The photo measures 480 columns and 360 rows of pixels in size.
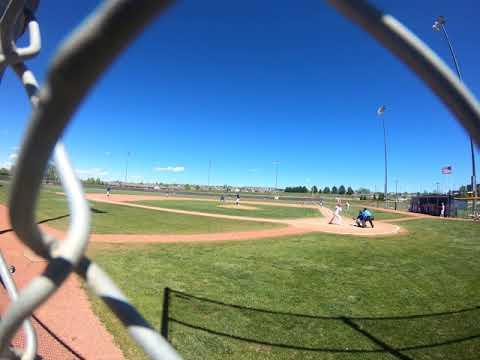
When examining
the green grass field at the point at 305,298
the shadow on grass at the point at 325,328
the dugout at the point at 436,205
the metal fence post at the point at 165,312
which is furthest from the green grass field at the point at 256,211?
the shadow on grass at the point at 325,328

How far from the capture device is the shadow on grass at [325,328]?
4570 mm

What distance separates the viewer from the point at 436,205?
30188 millimetres

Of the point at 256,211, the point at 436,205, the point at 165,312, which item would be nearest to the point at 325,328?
the point at 165,312

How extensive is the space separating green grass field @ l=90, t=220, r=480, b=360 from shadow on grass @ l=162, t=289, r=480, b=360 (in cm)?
2

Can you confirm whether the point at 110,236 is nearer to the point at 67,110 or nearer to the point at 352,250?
the point at 352,250

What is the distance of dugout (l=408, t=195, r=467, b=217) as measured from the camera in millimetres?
28656

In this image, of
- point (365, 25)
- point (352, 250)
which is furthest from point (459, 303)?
point (365, 25)

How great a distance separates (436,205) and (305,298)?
29630 millimetres

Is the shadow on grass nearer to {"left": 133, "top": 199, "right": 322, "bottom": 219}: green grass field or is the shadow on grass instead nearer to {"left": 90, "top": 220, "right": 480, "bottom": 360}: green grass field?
{"left": 90, "top": 220, "right": 480, "bottom": 360}: green grass field

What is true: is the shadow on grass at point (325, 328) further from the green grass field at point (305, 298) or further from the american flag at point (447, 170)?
the american flag at point (447, 170)

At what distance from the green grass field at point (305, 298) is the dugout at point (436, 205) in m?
20.5

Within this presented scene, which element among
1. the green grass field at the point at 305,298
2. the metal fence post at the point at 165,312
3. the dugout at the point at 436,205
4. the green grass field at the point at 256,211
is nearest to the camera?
the green grass field at the point at 305,298

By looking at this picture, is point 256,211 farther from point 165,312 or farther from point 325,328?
point 325,328

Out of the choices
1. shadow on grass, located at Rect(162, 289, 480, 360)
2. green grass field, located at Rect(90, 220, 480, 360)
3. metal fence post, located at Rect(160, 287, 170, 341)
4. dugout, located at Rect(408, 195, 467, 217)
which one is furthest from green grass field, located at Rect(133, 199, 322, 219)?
shadow on grass, located at Rect(162, 289, 480, 360)
